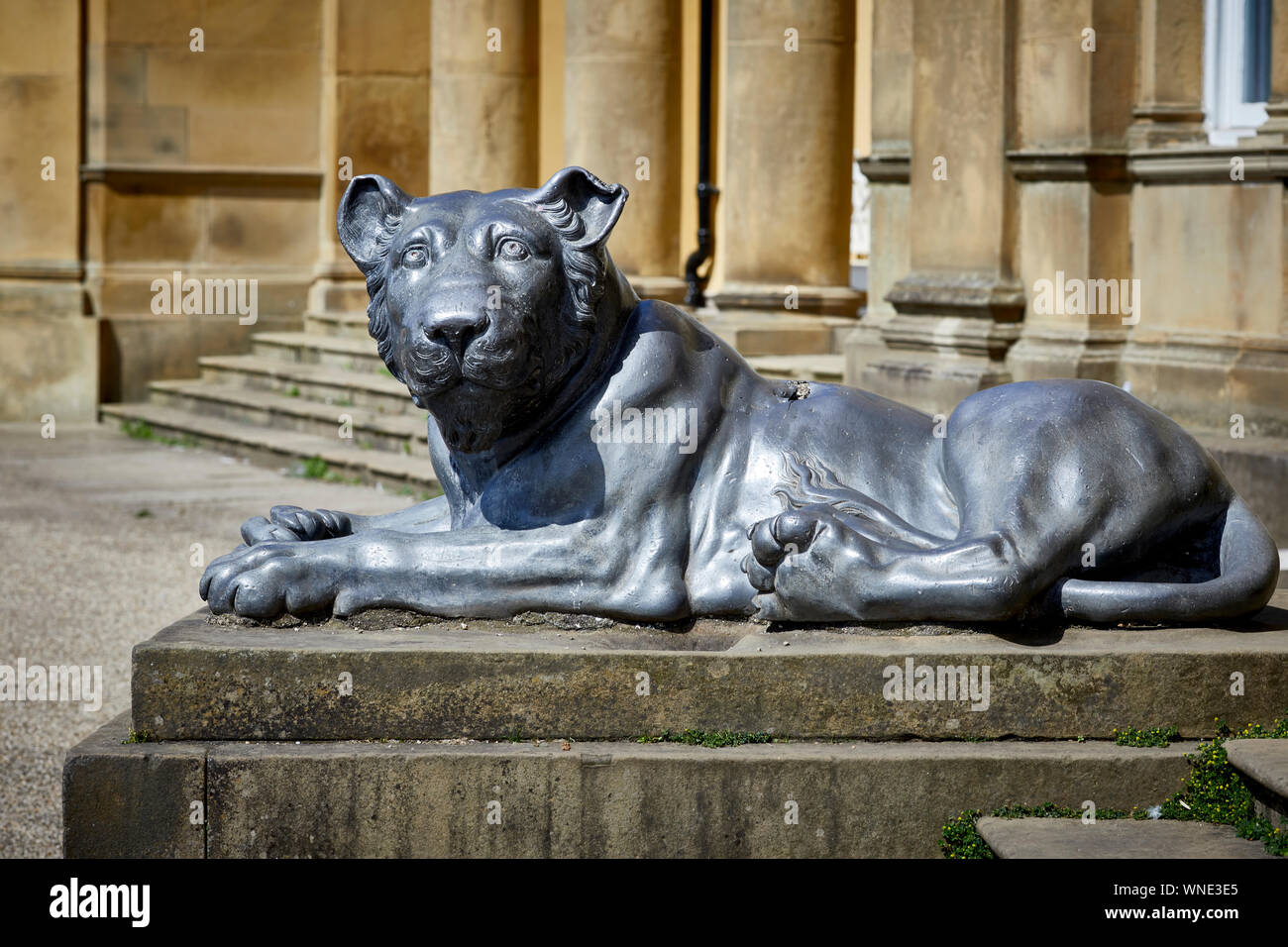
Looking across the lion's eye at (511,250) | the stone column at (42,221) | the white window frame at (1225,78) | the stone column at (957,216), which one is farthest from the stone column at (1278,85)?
the stone column at (42,221)

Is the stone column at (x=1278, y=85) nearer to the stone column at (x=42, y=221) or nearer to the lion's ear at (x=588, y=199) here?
the lion's ear at (x=588, y=199)

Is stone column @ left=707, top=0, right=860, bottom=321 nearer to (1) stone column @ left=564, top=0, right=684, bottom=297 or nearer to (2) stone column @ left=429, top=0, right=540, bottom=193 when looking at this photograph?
(1) stone column @ left=564, top=0, right=684, bottom=297

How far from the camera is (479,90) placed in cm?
1398

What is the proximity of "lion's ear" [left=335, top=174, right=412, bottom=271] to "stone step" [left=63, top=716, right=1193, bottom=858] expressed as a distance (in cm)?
120

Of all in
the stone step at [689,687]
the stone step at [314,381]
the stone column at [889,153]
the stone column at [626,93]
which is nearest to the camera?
the stone step at [689,687]

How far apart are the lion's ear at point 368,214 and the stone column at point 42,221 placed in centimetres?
1237

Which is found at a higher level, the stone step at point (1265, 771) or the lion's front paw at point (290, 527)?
the lion's front paw at point (290, 527)

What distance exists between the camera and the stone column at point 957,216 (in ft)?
30.0

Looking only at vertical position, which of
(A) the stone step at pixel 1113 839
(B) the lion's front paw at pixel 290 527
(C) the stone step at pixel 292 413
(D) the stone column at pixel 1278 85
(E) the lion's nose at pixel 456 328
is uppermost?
(D) the stone column at pixel 1278 85

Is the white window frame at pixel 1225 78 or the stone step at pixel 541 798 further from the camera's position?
the white window frame at pixel 1225 78

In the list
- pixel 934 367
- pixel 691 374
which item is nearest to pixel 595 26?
pixel 934 367

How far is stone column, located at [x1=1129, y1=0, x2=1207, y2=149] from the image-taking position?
→ 28.6ft

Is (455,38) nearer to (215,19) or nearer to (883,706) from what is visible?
(215,19)

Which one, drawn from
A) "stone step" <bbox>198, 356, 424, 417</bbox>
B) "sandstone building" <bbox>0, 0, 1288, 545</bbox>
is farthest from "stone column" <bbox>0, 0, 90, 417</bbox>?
"stone step" <bbox>198, 356, 424, 417</bbox>
